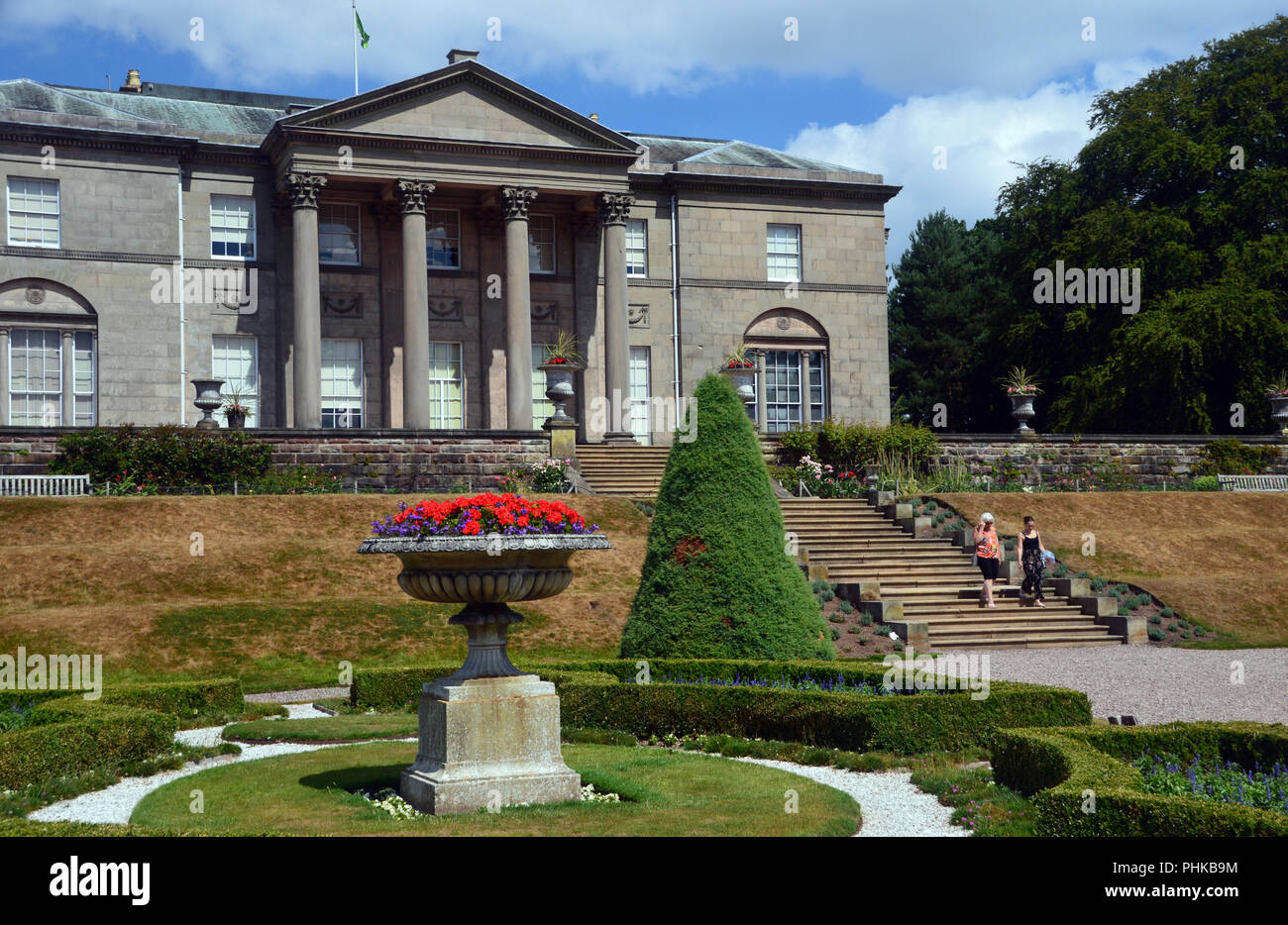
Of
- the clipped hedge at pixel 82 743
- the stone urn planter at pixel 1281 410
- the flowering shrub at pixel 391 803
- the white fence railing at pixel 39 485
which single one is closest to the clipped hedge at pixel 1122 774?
the flowering shrub at pixel 391 803

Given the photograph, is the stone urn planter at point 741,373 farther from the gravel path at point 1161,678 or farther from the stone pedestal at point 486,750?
the stone pedestal at point 486,750

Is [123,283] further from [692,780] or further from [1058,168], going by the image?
[1058,168]

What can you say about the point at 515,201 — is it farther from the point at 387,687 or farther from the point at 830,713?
the point at 830,713

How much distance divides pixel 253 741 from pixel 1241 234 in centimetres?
4087

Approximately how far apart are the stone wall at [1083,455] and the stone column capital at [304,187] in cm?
1855

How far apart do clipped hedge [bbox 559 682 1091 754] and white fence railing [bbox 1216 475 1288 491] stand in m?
25.7

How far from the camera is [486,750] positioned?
1071 centimetres

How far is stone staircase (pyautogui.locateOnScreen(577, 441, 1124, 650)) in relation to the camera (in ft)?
75.9

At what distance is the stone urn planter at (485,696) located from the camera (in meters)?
10.5

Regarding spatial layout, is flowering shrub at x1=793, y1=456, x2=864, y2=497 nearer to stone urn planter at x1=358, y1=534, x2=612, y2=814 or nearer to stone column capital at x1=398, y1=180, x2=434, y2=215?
stone column capital at x1=398, y1=180, x2=434, y2=215

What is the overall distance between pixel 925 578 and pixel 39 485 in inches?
738

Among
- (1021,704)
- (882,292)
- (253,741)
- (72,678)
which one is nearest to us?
(1021,704)
